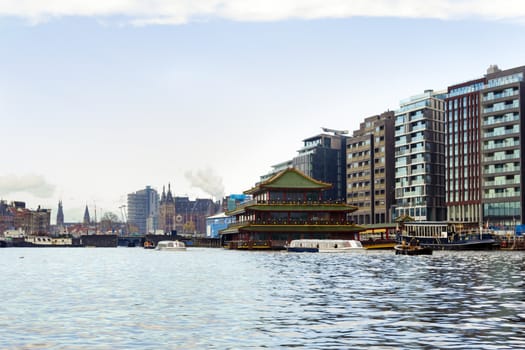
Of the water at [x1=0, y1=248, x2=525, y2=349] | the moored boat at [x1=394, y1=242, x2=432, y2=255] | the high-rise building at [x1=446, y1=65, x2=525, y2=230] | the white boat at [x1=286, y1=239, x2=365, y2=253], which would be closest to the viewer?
the water at [x1=0, y1=248, x2=525, y2=349]

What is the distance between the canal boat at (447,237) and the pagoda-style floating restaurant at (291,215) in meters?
14.5

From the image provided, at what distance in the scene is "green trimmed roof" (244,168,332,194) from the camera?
500 ft

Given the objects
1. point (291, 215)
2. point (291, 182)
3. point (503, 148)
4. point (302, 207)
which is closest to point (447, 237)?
point (302, 207)

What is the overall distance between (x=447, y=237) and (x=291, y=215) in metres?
32.3

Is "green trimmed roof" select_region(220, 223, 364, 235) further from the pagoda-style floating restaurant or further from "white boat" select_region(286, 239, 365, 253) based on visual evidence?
"white boat" select_region(286, 239, 365, 253)

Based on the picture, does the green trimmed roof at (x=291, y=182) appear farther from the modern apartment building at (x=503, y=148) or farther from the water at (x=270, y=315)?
the water at (x=270, y=315)

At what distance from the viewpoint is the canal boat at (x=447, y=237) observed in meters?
145

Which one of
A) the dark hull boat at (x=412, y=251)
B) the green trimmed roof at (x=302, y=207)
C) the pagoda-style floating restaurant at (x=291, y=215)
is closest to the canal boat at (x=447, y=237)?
the pagoda-style floating restaurant at (x=291, y=215)

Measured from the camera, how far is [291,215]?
152 meters

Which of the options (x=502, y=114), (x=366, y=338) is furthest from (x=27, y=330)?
(x=502, y=114)

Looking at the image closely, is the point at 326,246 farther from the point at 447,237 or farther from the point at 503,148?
the point at 503,148

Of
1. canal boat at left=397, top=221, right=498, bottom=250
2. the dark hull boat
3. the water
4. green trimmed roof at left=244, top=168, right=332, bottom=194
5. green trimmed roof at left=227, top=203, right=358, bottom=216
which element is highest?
green trimmed roof at left=244, top=168, right=332, bottom=194

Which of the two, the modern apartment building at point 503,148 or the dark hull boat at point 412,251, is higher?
the modern apartment building at point 503,148

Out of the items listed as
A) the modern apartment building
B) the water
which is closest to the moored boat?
the water
